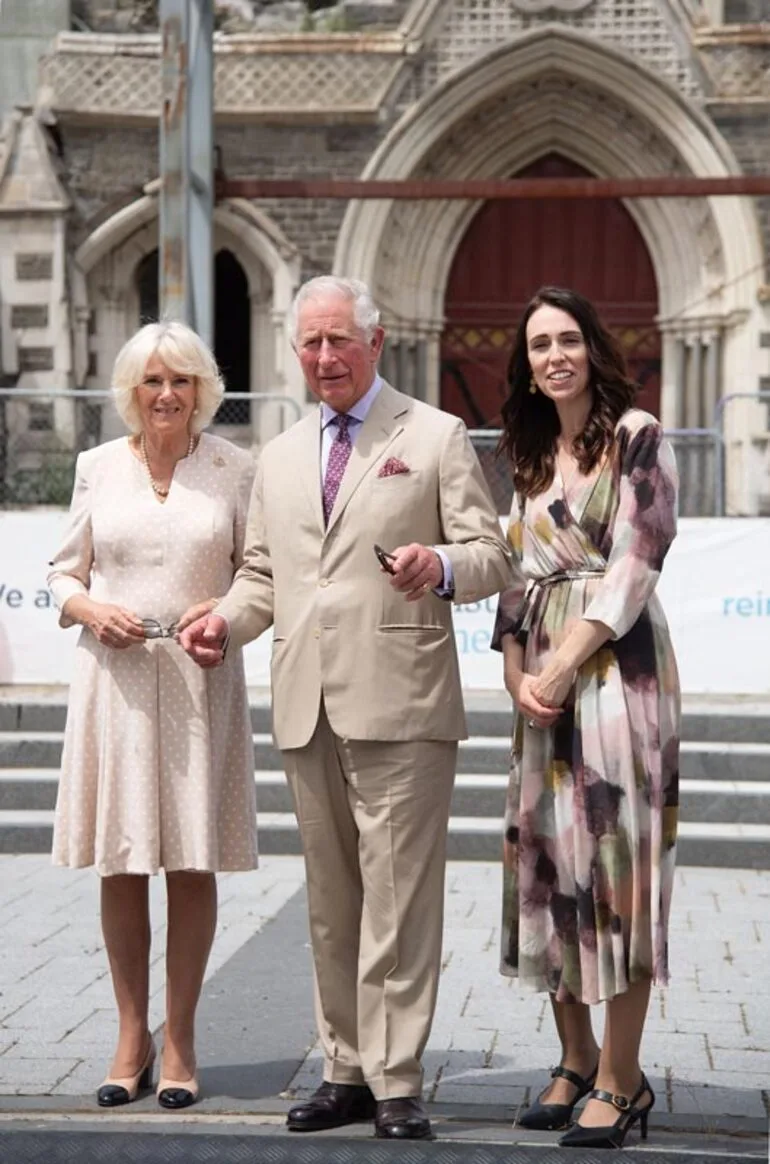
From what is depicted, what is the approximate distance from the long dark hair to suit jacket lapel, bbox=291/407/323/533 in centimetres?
40

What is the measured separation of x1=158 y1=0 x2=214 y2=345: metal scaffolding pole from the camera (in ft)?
38.5

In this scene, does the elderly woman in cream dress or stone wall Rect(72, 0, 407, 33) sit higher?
stone wall Rect(72, 0, 407, 33)

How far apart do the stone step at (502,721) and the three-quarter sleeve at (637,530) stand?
468cm

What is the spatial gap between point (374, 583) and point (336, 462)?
0.30m

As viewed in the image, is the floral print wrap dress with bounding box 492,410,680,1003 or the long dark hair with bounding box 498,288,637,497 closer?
the floral print wrap dress with bounding box 492,410,680,1003

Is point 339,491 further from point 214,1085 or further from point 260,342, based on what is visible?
point 260,342

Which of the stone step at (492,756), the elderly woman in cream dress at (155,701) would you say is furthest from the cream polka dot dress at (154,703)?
the stone step at (492,756)

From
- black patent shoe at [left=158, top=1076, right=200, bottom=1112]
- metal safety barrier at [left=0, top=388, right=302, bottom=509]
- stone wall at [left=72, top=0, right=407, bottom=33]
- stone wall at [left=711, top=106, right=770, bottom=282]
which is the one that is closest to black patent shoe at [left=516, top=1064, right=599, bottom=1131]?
black patent shoe at [left=158, top=1076, right=200, bottom=1112]

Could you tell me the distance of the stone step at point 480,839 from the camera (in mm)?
7691

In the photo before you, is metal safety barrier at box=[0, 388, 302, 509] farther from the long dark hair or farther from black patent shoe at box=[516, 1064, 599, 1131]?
black patent shoe at box=[516, 1064, 599, 1131]

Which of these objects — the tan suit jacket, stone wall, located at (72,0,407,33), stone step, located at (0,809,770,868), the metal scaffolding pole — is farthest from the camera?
stone wall, located at (72,0,407,33)

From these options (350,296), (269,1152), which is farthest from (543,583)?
(269,1152)

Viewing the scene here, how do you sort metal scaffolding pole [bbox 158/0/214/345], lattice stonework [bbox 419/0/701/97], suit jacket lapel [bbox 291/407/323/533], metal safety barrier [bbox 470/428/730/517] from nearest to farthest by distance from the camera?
suit jacket lapel [bbox 291/407/323/533] < metal scaffolding pole [bbox 158/0/214/345] < metal safety barrier [bbox 470/428/730/517] < lattice stonework [bbox 419/0/701/97]

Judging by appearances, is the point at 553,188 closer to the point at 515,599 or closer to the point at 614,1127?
the point at 515,599
